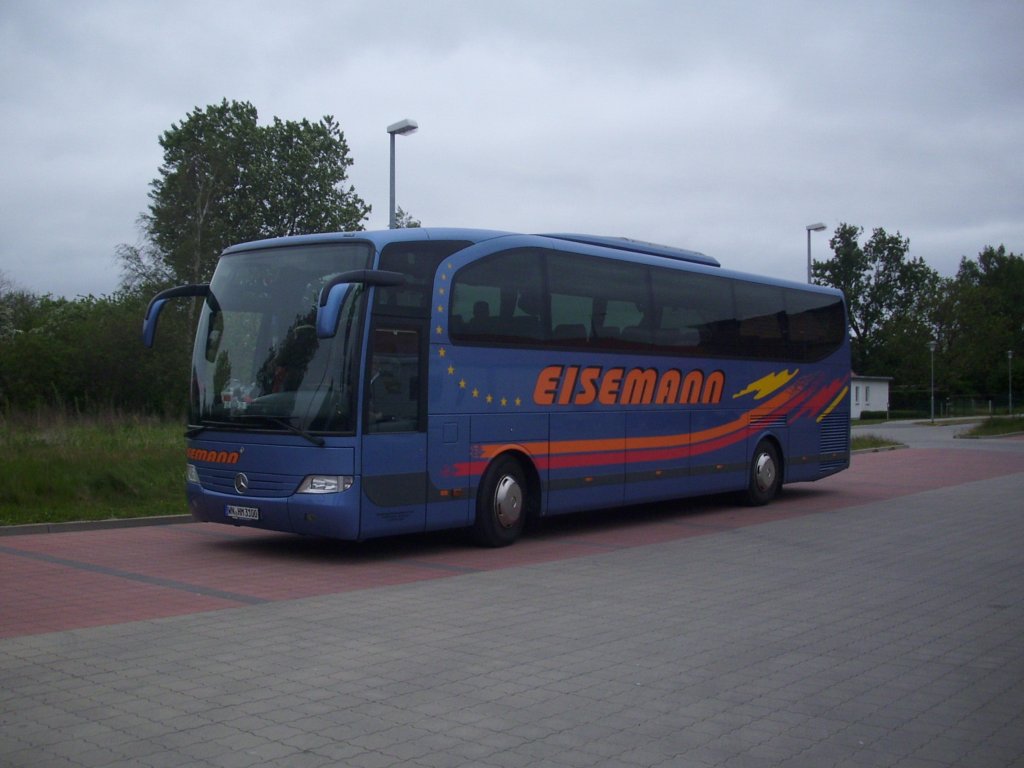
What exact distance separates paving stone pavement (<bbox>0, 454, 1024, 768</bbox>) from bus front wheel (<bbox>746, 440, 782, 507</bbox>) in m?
6.96

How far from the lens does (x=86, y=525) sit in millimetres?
13992

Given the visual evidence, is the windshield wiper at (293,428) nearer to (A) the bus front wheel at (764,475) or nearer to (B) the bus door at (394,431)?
(B) the bus door at (394,431)

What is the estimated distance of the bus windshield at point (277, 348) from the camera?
11250 mm

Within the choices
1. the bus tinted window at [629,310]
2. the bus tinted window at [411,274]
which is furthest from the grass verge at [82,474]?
the bus tinted window at [629,310]

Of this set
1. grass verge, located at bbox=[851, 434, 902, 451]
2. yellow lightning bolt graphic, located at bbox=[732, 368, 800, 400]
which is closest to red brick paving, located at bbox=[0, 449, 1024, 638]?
yellow lightning bolt graphic, located at bbox=[732, 368, 800, 400]

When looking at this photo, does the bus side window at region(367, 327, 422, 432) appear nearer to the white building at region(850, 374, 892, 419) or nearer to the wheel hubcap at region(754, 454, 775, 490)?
the wheel hubcap at region(754, 454, 775, 490)

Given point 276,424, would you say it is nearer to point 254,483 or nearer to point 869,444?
point 254,483

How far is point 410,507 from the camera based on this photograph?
11711 mm

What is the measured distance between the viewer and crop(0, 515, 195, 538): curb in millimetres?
13344

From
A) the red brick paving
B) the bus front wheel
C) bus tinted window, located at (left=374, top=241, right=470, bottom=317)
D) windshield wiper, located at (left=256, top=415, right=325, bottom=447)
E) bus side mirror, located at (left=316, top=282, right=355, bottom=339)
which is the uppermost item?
bus tinted window, located at (left=374, top=241, right=470, bottom=317)

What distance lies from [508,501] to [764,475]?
6999mm

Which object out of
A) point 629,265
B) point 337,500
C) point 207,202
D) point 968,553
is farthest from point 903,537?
point 207,202

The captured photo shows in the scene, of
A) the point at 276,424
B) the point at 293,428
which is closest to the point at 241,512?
the point at 276,424

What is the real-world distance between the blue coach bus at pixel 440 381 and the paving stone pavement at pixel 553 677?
1639 mm
